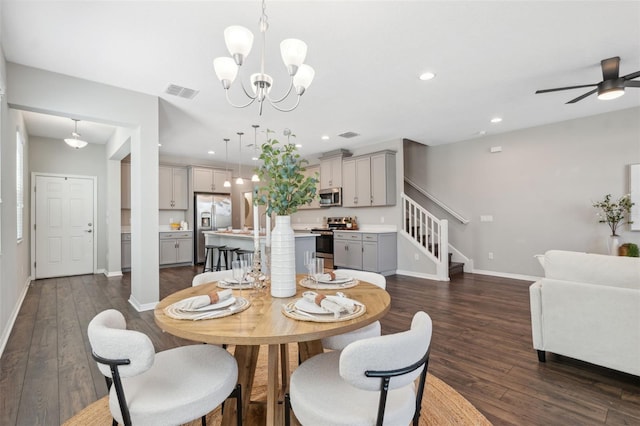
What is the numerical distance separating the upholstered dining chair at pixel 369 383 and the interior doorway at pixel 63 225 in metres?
6.91

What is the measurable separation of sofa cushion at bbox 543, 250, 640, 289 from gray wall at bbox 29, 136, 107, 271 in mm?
7674

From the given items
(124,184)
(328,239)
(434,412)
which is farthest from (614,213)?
(124,184)

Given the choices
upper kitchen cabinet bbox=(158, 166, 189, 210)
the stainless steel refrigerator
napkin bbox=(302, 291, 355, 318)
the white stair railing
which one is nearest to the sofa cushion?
napkin bbox=(302, 291, 355, 318)

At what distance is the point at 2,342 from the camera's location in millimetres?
2770

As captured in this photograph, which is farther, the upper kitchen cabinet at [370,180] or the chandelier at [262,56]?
the upper kitchen cabinet at [370,180]

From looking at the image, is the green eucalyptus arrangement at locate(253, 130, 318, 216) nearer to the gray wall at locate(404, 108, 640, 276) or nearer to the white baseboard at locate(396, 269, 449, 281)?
the white baseboard at locate(396, 269, 449, 281)

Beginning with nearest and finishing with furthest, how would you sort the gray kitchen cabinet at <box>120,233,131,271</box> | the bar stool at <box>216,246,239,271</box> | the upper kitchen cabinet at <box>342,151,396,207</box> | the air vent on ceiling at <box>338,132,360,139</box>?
the bar stool at <box>216,246,239,271</box>, the air vent on ceiling at <box>338,132,360,139</box>, the upper kitchen cabinet at <box>342,151,396,207</box>, the gray kitchen cabinet at <box>120,233,131,271</box>

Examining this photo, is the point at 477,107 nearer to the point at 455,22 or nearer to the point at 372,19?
the point at 455,22

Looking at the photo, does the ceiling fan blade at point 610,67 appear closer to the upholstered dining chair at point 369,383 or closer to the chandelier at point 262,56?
the chandelier at point 262,56

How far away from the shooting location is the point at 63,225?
6168 mm

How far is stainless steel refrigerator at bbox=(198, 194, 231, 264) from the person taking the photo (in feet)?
24.8

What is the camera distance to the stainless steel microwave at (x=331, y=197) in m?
7.14

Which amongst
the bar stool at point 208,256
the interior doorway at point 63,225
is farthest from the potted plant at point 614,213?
the interior doorway at point 63,225

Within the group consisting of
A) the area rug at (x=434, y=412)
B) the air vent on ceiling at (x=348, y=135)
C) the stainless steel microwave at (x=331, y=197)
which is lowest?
the area rug at (x=434, y=412)
